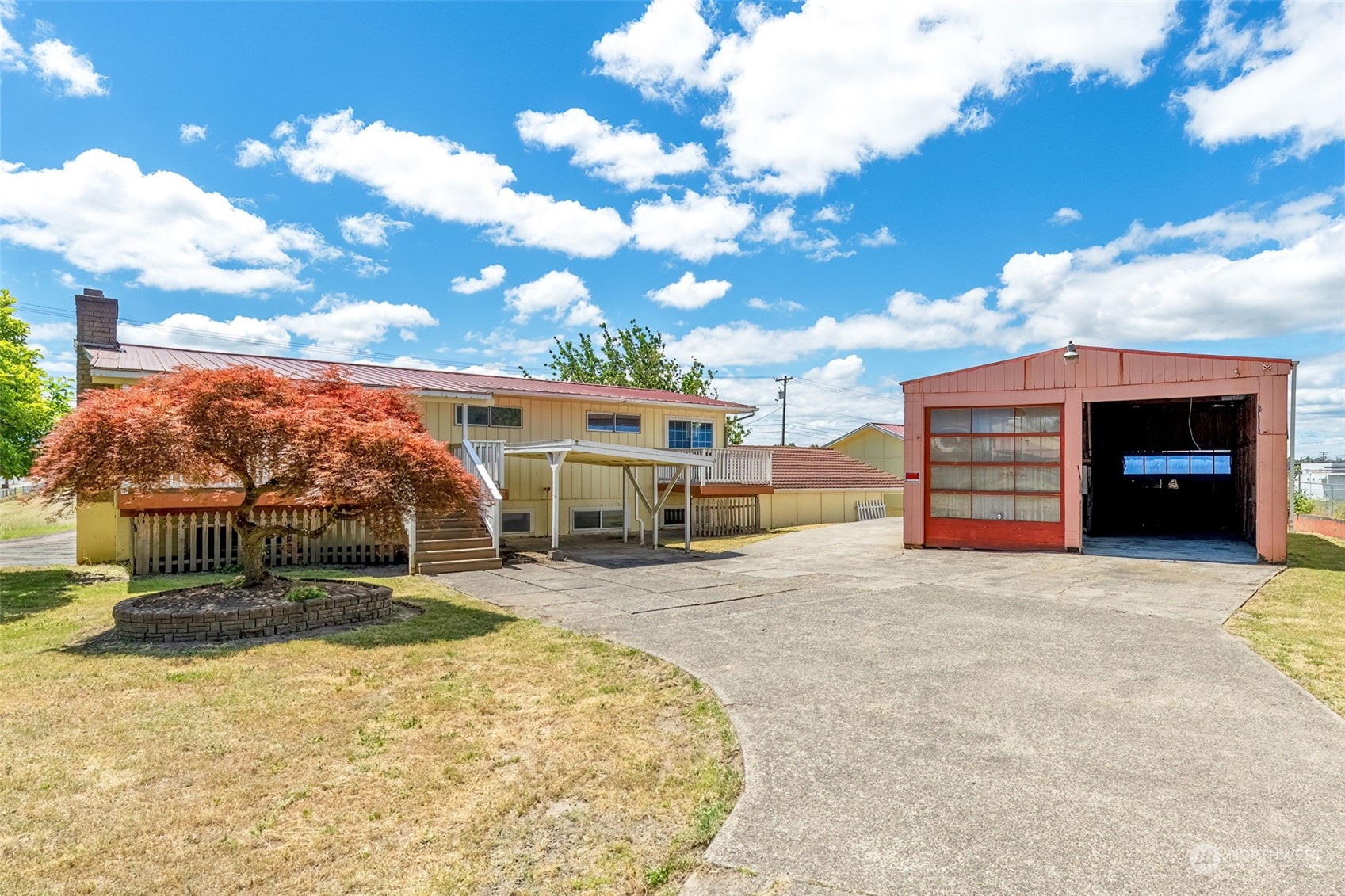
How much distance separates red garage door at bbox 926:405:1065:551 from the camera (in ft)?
48.4

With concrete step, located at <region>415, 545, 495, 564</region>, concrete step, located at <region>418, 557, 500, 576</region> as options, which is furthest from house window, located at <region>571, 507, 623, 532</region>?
concrete step, located at <region>418, 557, 500, 576</region>

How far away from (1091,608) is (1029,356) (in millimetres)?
7695

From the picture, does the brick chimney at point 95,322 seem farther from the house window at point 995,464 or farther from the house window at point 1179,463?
the house window at point 1179,463

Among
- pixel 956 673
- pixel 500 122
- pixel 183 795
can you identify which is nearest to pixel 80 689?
pixel 183 795

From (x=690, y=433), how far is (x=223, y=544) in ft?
39.2

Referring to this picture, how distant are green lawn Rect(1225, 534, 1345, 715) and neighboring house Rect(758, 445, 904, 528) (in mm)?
11692

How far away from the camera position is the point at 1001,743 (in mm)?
4242

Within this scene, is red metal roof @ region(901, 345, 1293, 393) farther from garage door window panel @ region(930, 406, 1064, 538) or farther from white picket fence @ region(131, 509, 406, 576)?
white picket fence @ region(131, 509, 406, 576)

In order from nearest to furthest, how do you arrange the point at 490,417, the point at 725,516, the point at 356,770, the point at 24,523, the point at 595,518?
the point at 356,770
the point at 490,417
the point at 595,518
the point at 725,516
the point at 24,523

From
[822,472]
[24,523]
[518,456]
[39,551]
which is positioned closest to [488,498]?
[518,456]

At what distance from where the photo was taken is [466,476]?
8.48 m

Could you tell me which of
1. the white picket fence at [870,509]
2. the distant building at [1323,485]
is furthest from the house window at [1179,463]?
the white picket fence at [870,509]

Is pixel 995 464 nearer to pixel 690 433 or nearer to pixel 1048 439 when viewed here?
pixel 1048 439

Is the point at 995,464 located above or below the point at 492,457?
below
